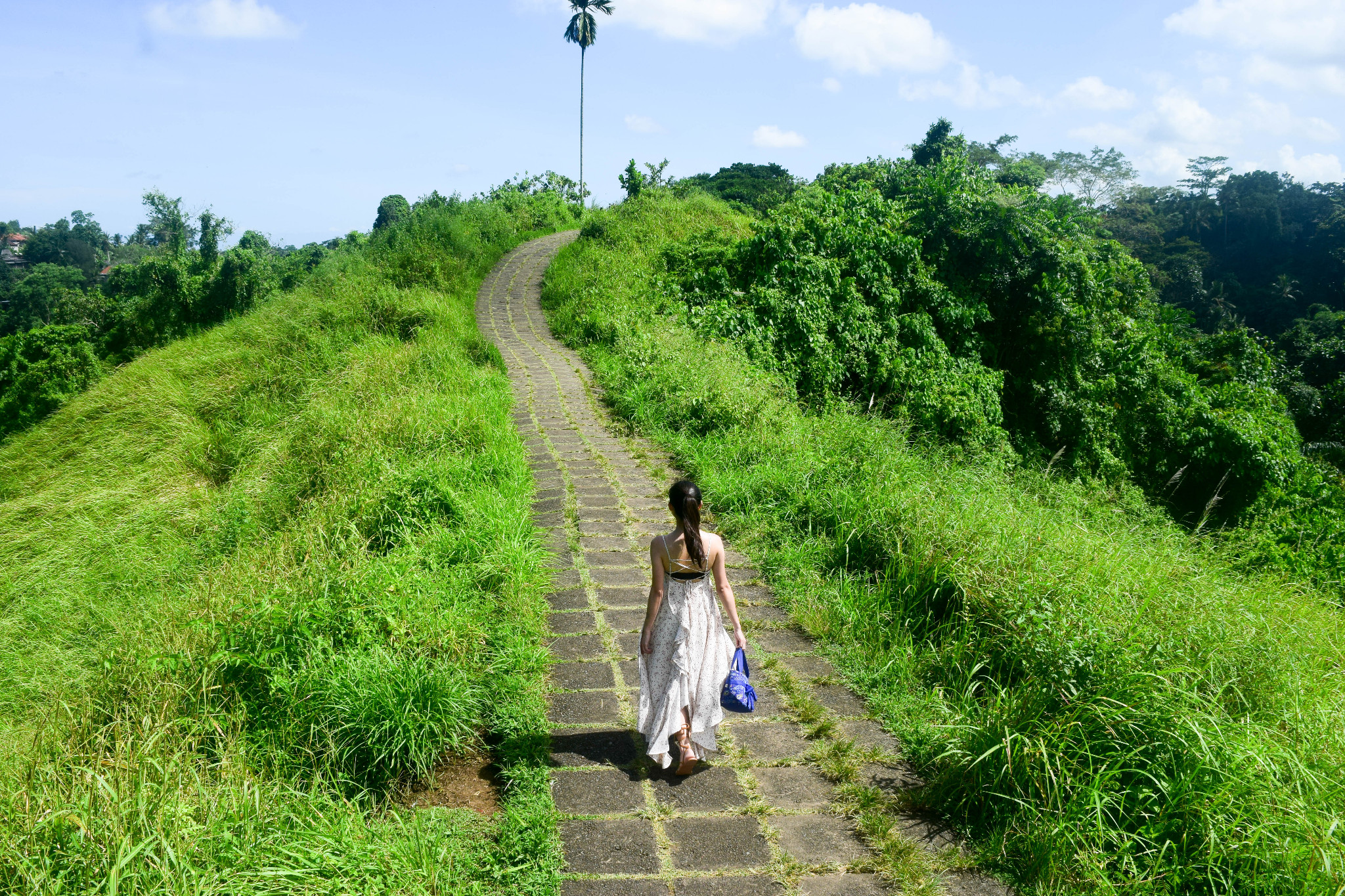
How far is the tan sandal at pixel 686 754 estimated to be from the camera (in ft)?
11.4

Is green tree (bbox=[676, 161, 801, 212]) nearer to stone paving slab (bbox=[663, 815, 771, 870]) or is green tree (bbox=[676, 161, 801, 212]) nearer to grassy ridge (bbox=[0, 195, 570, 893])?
grassy ridge (bbox=[0, 195, 570, 893])

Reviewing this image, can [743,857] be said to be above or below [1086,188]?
below

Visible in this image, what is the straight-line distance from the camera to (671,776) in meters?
3.51

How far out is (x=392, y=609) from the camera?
4.18 m

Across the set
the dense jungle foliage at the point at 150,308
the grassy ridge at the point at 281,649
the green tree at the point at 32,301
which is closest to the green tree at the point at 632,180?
the dense jungle foliage at the point at 150,308

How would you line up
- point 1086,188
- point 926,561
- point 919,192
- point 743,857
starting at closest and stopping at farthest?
point 743,857 < point 926,561 < point 919,192 < point 1086,188

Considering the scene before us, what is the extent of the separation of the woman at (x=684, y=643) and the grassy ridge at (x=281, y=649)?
60cm

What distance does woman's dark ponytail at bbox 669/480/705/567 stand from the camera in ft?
11.4

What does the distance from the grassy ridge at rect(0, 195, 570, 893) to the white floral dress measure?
1.82 ft

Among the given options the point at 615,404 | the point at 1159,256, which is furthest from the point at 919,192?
the point at 1159,256

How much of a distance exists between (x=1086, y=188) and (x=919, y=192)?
4993 cm

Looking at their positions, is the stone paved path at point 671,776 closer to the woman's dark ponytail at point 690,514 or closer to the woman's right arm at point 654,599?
the woman's right arm at point 654,599

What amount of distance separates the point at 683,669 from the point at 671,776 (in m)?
0.47

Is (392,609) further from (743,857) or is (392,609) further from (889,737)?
(889,737)
